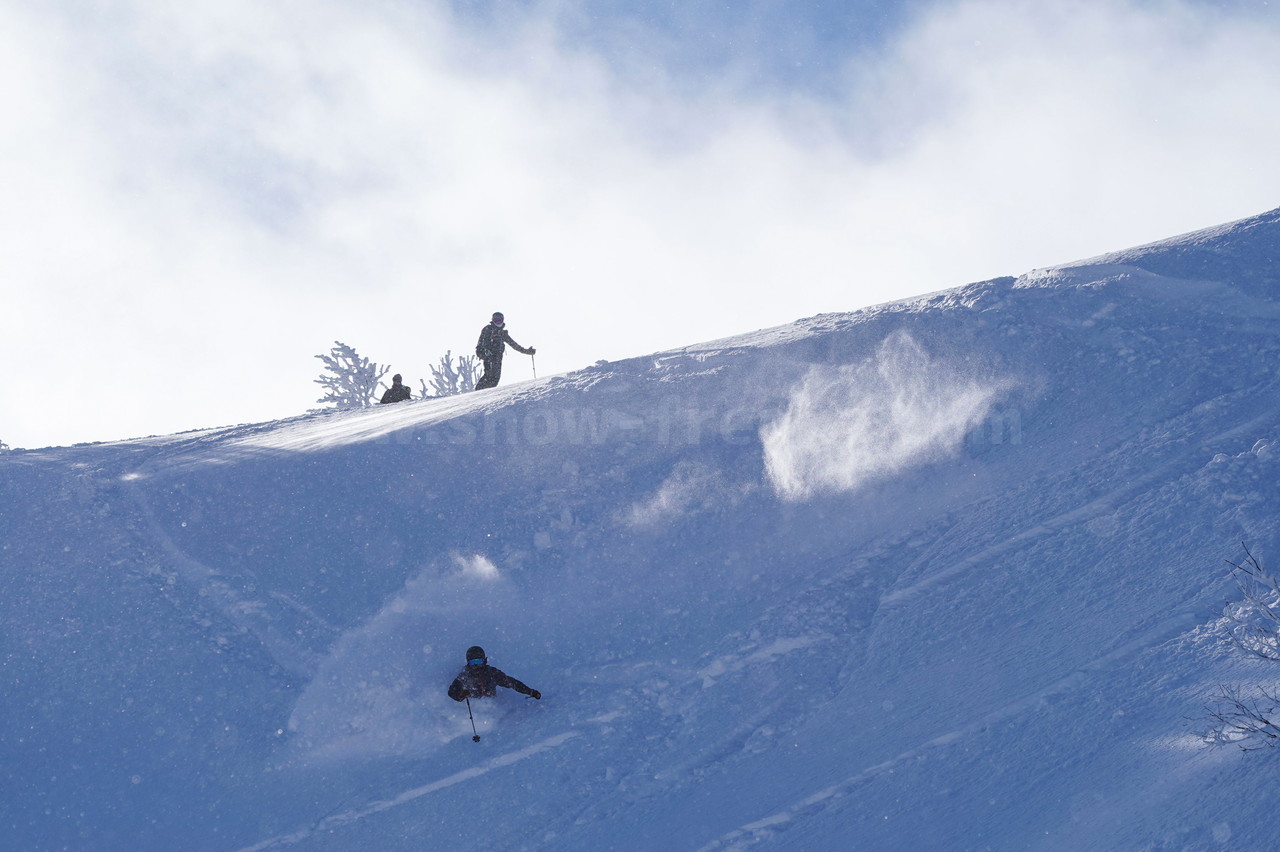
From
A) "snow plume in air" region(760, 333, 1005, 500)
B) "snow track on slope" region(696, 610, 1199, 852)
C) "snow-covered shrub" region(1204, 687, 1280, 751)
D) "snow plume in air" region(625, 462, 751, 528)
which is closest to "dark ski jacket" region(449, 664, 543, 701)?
"snow track on slope" region(696, 610, 1199, 852)

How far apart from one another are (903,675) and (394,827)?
4.63 m

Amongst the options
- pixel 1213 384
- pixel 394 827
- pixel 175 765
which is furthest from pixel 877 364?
pixel 175 765

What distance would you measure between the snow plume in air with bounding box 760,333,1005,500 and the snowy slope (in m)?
0.06

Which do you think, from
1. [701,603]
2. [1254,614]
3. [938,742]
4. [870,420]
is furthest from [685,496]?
[1254,614]

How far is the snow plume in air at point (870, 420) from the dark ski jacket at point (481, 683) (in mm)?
4479

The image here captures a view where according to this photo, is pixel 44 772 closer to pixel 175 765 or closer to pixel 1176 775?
pixel 175 765

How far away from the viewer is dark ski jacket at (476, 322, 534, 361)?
655 inches

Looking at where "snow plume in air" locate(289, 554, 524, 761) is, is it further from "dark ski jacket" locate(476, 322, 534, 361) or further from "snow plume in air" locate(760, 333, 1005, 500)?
"dark ski jacket" locate(476, 322, 534, 361)

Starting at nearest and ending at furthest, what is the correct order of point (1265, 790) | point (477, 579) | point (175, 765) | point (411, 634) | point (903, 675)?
point (1265, 790), point (175, 765), point (903, 675), point (411, 634), point (477, 579)

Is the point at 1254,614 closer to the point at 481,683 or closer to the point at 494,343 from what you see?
the point at 481,683

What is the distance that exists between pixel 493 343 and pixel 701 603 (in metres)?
8.85

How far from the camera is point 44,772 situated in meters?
7.46

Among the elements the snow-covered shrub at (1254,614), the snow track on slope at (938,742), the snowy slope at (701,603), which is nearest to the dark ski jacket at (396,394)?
the snowy slope at (701,603)

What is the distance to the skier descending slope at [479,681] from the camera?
7836 millimetres
